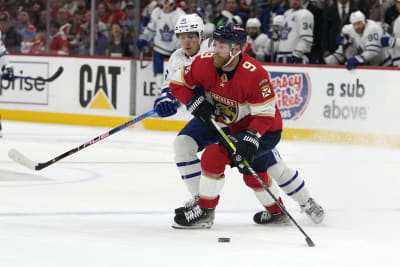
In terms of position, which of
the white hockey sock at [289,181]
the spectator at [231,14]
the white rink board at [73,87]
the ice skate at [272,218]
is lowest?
the white rink board at [73,87]

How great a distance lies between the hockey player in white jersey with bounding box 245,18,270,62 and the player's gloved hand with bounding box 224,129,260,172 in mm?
6305

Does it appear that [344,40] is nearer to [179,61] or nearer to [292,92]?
[292,92]

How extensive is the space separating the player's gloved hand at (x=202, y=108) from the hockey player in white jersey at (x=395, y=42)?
18.1ft

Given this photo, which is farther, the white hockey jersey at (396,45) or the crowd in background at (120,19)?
the crowd in background at (120,19)

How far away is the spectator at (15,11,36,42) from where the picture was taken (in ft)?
40.5

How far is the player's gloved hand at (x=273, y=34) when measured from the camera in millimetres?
10547

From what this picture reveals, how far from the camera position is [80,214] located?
496 cm

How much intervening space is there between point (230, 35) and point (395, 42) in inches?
222

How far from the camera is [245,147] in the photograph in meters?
4.39

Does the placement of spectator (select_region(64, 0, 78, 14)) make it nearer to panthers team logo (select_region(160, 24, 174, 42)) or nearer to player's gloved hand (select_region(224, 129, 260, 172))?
panthers team logo (select_region(160, 24, 174, 42))

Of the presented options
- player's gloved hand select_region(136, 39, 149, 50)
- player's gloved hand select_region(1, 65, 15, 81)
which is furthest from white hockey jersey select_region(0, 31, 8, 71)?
player's gloved hand select_region(136, 39, 149, 50)

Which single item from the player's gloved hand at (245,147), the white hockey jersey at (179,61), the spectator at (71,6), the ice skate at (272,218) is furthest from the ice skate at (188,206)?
the spectator at (71,6)

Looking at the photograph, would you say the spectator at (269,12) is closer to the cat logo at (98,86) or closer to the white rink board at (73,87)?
the white rink board at (73,87)

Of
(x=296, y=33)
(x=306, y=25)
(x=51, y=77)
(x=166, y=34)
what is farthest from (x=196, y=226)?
(x=51, y=77)
